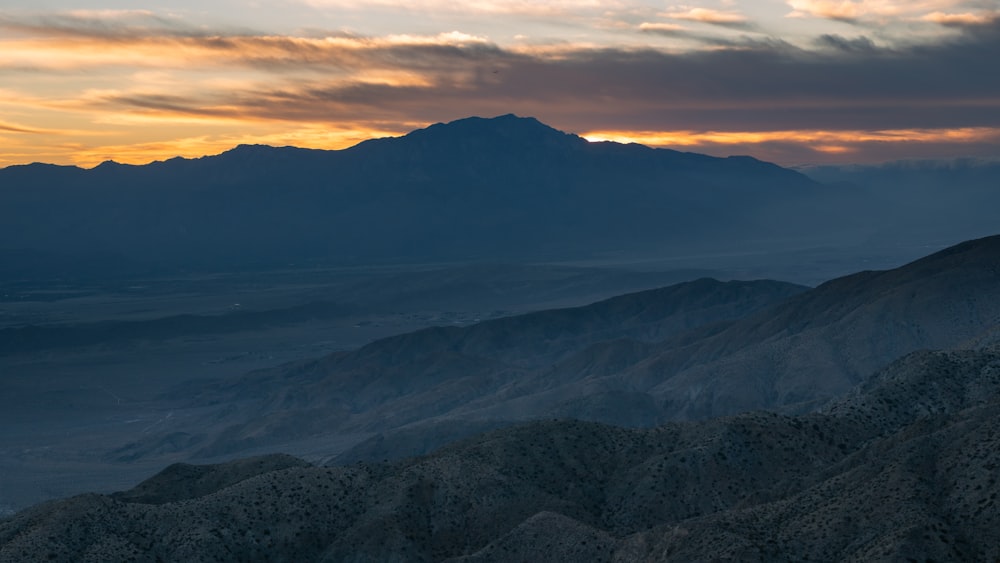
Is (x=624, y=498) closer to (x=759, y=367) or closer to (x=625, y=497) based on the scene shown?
(x=625, y=497)

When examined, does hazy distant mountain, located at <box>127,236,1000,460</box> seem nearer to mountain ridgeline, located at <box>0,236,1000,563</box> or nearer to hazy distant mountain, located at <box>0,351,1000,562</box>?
mountain ridgeline, located at <box>0,236,1000,563</box>

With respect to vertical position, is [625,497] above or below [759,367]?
above

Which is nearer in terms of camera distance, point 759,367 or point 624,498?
point 624,498

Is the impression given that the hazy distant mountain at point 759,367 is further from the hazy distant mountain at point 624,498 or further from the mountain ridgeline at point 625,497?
the hazy distant mountain at point 624,498

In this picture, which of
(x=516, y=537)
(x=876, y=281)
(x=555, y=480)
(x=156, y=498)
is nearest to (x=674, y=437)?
(x=555, y=480)

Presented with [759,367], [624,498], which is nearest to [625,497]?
[624,498]

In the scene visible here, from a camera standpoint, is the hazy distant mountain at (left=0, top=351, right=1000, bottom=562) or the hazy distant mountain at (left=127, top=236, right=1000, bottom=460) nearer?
the hazy distant mountain at (left=0, top=351, right=1000, bottom=562)

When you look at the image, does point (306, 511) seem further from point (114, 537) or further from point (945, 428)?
point (945, 428)

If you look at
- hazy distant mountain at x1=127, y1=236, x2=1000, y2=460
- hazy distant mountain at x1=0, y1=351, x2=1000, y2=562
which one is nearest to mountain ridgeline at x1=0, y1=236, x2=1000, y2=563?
hazy distant mountain at x1=0, y1=351, x2=1000, y2=562

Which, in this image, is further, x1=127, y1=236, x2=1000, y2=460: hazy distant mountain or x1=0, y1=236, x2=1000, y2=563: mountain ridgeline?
x1=127, y1=236, x2=1000, y2=460: hazy distant mountain
